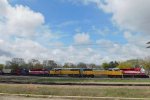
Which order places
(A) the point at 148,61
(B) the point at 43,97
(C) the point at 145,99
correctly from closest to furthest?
(C) the point at 145,99
(B) the point at 43,97
(A) the point at 148,61

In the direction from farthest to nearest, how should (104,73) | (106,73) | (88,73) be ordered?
(88,73) → (104,73) → (106,73)

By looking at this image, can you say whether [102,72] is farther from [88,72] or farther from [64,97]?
[64,97]

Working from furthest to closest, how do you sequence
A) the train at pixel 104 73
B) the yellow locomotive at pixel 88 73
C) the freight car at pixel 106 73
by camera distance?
1. the yellow locomotive at pixel 88 73
2. the train at pixel 104 73
3. the freight car at pixel 106 73

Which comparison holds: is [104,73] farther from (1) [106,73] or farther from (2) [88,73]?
(2) [88,73]

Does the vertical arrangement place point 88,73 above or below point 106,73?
above

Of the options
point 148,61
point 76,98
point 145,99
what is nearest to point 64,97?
point 76,98

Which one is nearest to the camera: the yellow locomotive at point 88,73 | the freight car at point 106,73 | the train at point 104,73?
the freight car at point 106,73

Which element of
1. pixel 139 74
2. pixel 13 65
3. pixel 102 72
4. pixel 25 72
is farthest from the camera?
pixel 13 65

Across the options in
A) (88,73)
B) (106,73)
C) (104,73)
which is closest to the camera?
(106,73)

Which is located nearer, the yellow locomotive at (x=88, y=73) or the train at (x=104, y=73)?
the train at (x=104, y=73)

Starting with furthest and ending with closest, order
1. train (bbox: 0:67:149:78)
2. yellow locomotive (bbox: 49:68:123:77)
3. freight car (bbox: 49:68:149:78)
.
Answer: yellow locomotive (bbox: 49:68:123:77) < train (bbox: 0:67:149:78) < freight car (bbox: 49:68:149:78)

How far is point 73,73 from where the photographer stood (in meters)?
99.4

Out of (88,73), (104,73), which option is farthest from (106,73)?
(88,73)

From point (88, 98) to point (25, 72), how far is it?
95538 millimetres
